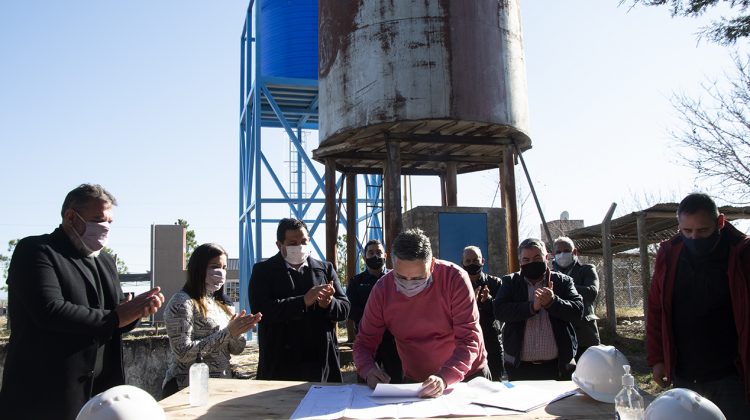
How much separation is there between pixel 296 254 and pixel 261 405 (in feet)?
5.29

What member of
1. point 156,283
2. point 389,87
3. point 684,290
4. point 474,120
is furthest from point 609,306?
point 156,283

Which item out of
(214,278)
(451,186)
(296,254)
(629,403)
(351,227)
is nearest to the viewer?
(629,403)

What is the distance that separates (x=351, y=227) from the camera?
452 inches

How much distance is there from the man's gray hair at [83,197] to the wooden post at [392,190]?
6242 mm

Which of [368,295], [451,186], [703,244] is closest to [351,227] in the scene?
[451,186]

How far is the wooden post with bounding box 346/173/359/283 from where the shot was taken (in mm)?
11297

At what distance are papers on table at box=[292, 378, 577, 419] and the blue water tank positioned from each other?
13.7 meters

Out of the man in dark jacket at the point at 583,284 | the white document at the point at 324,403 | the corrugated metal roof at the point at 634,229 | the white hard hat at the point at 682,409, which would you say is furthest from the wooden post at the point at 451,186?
the white hard hat at the point at 682,409

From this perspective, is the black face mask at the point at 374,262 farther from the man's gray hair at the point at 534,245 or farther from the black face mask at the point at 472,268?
the man's gray hair at the point at 534,245

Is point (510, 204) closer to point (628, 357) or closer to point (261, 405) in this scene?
point (628, 357)

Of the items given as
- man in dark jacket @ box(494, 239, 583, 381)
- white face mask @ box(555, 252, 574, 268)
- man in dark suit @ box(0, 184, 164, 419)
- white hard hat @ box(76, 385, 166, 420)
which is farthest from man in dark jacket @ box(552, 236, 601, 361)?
white hard hat @ box(76, 385, 166, 420)

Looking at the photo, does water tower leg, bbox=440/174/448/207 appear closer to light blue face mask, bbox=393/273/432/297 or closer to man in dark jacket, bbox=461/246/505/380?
man in dark jacket, bbox=461/246/505/380

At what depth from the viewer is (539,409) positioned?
2.79 meters

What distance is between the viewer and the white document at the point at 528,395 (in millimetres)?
2822
